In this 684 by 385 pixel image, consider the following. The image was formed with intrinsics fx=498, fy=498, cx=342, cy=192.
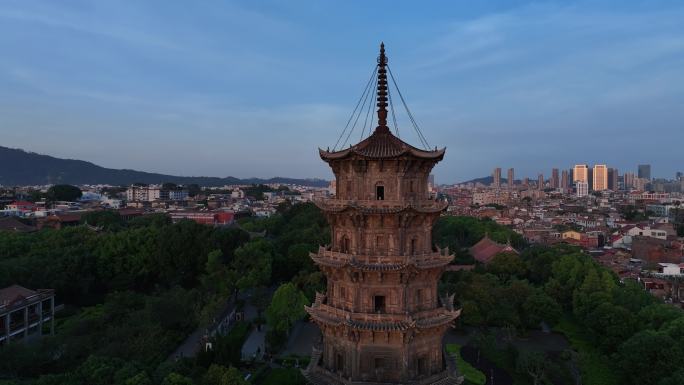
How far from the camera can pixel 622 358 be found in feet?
99.0

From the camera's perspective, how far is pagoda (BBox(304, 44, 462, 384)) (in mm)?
16797

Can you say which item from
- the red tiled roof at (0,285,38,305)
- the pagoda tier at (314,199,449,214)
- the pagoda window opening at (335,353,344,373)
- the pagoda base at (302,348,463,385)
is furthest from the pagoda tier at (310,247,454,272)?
the red tiled roof at (0,285,38,305)

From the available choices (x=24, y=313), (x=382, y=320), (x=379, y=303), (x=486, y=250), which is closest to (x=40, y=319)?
(x=24, y=313)

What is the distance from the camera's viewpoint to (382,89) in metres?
18.0

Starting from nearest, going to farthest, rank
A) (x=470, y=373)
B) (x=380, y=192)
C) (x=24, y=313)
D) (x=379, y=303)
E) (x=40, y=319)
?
1. (x=380, y=192)
2. (x=379, y=303)
3. (x=470, y=373)
4. (x=24, y=313)
5. (x=40, y=319)

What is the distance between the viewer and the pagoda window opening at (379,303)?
57.2 ft

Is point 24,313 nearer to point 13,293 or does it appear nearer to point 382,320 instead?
point 13,293

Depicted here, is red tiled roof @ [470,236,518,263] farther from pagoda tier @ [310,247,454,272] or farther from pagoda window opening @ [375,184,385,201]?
pagoda window opening @ [375,184,385,201]

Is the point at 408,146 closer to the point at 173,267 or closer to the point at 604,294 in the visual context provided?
the point at 604,294

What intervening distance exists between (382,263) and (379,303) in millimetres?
1661

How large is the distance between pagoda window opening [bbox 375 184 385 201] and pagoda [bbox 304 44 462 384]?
0.03 meters

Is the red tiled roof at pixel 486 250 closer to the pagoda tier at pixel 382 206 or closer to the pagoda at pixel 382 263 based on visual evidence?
the pagoda at pixel 382 263

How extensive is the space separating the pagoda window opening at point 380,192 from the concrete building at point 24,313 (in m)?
31.3

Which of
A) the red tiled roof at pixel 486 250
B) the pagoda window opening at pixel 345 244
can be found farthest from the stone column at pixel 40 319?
the red tiled roof at pixel 486 250
